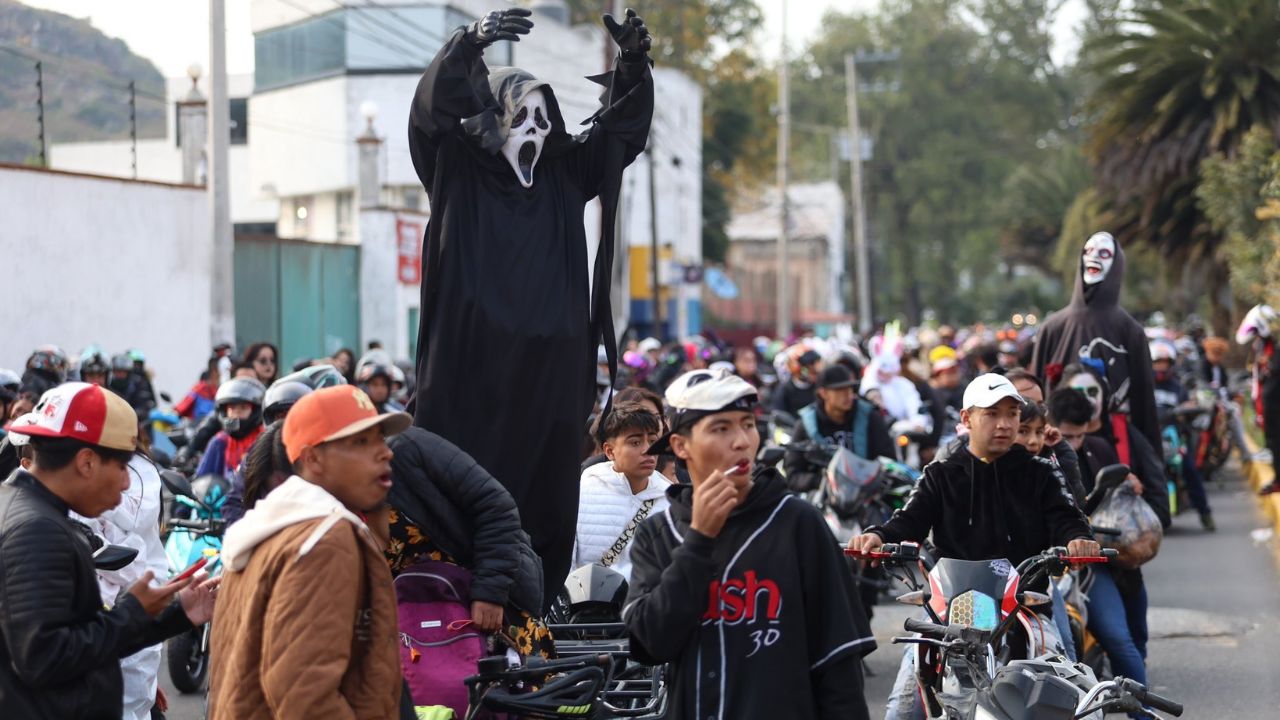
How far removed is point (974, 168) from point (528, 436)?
76719 mm

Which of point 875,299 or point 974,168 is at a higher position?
point 974,168

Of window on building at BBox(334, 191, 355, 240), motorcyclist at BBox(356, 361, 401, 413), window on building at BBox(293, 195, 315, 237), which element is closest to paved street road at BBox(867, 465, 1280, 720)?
motorcyclist at BBox(356, 361, 401, 413)

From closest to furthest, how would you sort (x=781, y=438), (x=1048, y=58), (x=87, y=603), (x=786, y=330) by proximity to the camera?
1. (x=87, y=603)
2. (x=781, y=438)
3. (x=786, y=330)
4. (x=1048, y=58)

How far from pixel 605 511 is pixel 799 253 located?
257 feet

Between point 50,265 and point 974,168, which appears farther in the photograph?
point 974,168

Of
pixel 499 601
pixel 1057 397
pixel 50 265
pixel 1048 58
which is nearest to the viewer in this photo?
pixel 499 601

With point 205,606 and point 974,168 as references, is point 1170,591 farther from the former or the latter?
point 974,168

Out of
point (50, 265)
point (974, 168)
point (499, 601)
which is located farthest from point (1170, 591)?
point (974, 168)

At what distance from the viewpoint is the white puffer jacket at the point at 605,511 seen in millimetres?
7531

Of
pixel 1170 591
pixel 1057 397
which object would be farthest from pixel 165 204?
pixel 1057 397

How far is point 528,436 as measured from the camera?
20.9 ft

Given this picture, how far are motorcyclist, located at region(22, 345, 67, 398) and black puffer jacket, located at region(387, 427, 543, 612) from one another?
6.46 meters

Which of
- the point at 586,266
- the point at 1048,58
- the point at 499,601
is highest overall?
the point at 1048,58

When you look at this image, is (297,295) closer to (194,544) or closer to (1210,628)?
(194,544)
